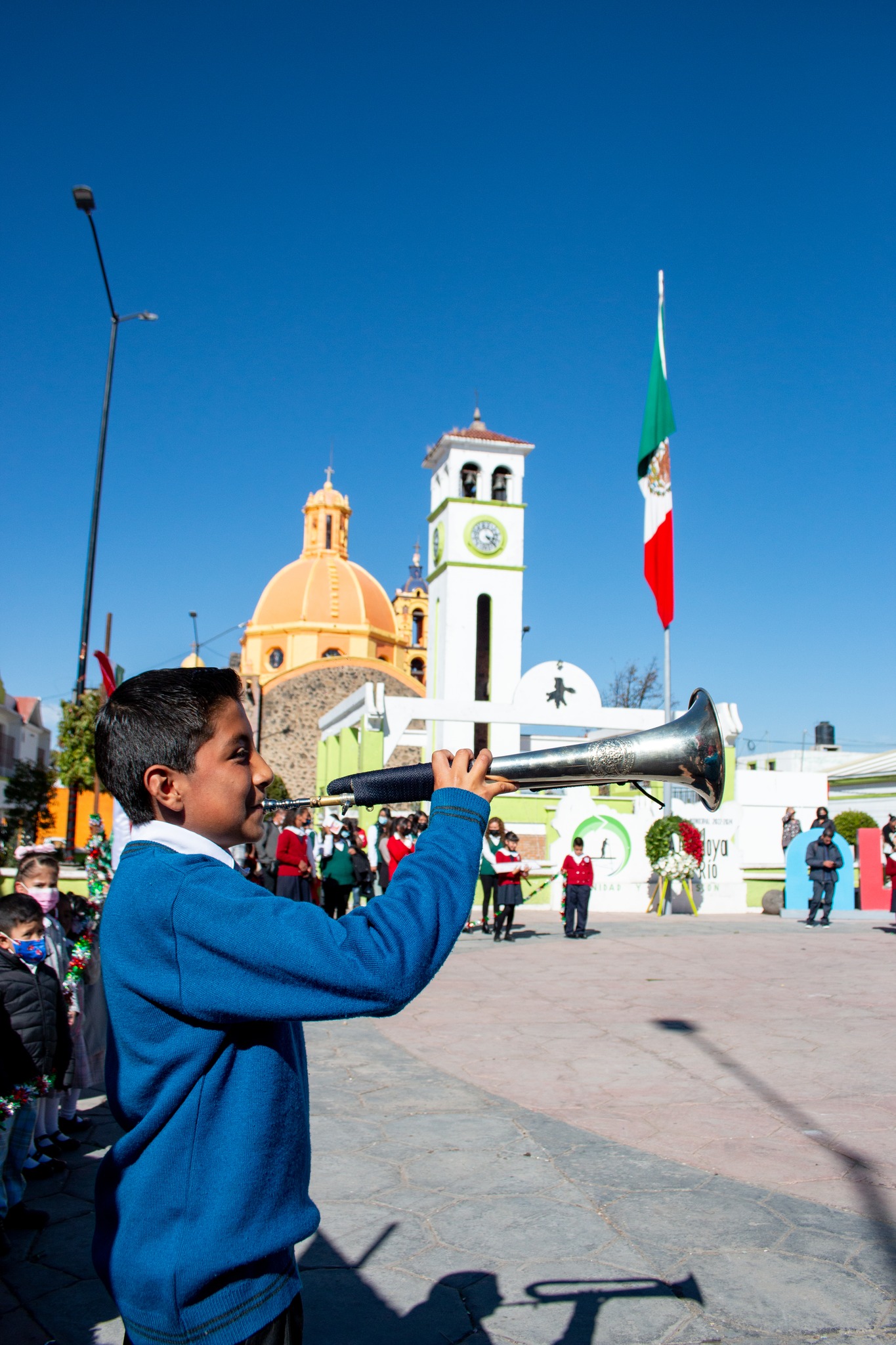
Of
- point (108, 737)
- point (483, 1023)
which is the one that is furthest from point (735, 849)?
point (108, 737)

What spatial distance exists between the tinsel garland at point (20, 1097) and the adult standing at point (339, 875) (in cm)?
804

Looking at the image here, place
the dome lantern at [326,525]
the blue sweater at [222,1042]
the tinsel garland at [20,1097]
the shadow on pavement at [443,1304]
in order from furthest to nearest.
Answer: the dome lantern at [326,525]
the tinsel garland at [20,1097]
the shadow on pavement at [443,1304]
the blue sweater at [222,1042]

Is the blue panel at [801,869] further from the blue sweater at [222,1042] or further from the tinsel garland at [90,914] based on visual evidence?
the blue sweater at [222,1042]

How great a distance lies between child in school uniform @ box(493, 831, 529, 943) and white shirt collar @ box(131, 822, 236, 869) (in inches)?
455

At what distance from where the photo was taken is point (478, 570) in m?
30.6

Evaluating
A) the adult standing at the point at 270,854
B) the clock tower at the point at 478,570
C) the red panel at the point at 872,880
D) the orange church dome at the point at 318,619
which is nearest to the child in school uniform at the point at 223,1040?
the adult standing at the point at 270,854

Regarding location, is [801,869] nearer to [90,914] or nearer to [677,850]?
[677,850]

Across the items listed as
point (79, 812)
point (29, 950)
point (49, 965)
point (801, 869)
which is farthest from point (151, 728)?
point (79, 812)

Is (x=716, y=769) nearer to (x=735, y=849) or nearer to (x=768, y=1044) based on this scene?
(x=768, y=1044)

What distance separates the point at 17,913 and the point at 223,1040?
3.36 metres

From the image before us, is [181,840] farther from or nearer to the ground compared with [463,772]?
nearer to the ground

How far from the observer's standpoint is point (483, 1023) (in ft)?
25.1

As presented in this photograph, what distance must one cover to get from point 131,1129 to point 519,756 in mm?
924

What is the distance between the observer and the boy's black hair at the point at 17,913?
14.5ft
